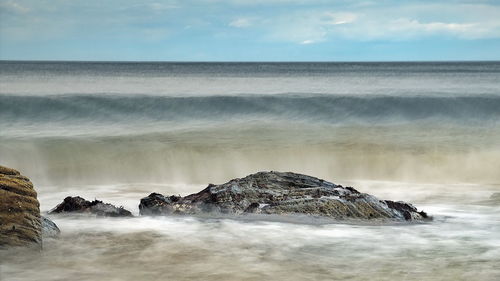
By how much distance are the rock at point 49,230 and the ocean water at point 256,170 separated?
197 millimetres

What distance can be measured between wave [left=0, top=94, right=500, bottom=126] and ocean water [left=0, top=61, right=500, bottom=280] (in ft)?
0.33

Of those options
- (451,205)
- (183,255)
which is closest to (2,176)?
(183,255)

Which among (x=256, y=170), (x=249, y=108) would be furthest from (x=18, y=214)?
(x=249, y=108)

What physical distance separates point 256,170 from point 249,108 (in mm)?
17359

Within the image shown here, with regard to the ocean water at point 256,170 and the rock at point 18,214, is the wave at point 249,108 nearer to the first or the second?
the ocean water at point 256,170

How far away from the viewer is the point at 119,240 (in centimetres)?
714

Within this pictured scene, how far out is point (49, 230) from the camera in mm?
7180

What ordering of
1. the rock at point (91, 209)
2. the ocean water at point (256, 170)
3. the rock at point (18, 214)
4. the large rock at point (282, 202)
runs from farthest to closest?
the rock at point (91, 209)
the large rock at point (282, 202)
the rock at point (18, 214)
the ocean water at point (256, 170)

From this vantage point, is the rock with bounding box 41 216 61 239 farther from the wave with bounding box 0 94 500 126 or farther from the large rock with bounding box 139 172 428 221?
the wave with bounding box 0 94 500 126

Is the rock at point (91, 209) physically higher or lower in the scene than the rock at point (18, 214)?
lower

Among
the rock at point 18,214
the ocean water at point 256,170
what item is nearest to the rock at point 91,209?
the ocean water at point 256,170

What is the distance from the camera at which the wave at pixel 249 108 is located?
2820 cm

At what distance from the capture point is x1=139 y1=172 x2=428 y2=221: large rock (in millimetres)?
8125

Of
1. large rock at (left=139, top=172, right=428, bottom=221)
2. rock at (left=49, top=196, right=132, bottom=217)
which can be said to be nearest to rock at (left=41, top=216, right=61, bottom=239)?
rock at (left=49, top=196, right=132, bottom=217)
